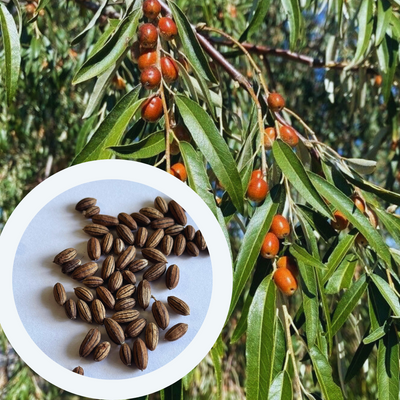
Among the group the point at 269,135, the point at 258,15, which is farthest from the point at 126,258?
the point at 258,15

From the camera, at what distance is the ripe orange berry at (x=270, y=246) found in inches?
31.9

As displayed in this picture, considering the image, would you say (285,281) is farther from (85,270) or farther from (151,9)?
(151,9)

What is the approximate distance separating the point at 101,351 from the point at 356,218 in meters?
0.44

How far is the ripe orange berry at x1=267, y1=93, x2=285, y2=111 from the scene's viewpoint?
945 millimetres

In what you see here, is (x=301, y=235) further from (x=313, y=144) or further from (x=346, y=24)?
(x=346, y=24)

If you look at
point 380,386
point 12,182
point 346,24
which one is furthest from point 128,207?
point 12,182

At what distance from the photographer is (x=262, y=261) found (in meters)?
0.88

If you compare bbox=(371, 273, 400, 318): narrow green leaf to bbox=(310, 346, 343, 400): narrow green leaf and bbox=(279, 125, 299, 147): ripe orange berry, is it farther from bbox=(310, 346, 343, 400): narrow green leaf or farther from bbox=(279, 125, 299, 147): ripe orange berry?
bbox=(279, 125, 299, 147): ripe orange berry

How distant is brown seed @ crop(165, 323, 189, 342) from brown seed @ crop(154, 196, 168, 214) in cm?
18

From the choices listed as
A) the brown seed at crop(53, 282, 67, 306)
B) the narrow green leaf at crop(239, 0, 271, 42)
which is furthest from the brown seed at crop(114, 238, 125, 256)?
the narrow green leaf at crop(239, 0, 271, 42)

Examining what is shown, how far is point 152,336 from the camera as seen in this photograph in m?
0.77

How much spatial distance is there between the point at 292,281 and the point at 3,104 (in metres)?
1.92

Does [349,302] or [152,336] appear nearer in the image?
[152,336]

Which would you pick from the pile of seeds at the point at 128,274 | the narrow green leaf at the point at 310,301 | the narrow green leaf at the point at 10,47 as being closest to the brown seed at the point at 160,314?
the pile of seeds at the point at 128,274
